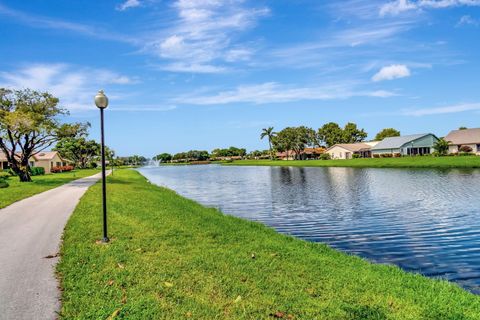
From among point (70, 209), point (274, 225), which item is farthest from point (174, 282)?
point (70, 209)

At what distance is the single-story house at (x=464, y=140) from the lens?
72938mm

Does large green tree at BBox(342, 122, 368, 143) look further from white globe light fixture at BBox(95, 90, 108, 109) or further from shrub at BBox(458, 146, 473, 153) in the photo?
white globe light fixture at BBox(95, 90, 108, 109)

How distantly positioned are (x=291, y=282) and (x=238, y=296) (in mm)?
1249

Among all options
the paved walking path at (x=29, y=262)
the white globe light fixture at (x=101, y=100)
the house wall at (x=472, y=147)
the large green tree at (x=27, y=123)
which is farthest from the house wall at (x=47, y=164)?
the house wall at (x=472, y=147)

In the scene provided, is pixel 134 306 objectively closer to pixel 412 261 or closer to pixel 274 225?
pixel 412 261

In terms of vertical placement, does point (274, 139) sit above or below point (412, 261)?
above

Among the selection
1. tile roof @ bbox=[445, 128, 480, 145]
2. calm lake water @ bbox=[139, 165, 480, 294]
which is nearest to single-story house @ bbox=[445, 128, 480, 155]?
tile roof @ bbox=[445, 128, 480, 145]

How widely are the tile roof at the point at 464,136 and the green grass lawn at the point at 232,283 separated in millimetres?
78306

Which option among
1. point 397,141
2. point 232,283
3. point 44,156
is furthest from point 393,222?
point 397,141

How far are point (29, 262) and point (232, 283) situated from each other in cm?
477

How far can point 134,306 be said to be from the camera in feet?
19.0

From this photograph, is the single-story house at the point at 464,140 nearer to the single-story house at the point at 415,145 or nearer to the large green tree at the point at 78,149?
the single-story house at the point at 415,145

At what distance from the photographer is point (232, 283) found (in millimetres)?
6789

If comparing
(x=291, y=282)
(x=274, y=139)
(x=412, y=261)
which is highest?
(x=274, y=139)
